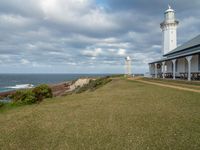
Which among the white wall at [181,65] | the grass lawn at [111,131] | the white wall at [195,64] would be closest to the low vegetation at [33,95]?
the grass lawn at [111,131]

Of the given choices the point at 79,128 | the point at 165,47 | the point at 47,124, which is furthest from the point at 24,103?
the point at 165,47

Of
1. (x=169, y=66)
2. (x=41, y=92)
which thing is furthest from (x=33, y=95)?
(x=169, y=66)

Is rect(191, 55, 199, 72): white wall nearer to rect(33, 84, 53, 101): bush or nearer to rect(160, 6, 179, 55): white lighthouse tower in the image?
rect(160, 6, 179, 55): white lighthouse tower

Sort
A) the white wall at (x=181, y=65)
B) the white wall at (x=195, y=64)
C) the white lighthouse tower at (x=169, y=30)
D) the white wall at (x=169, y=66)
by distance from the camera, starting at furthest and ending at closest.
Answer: the white lighthouse tower at (x=169, y=30)
the white wall at (x=169, y=66)
the white wall at (x=181, y=65)
the white wall at (x=195, y=64)

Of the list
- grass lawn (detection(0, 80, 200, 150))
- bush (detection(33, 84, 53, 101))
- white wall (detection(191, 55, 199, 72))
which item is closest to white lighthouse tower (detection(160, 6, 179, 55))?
white wall (detection(191, 55, 199, 72))

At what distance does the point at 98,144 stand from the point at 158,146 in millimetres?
1353

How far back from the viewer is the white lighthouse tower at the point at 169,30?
3637 centimetres

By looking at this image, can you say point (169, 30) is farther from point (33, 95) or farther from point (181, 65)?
point (33, 95)

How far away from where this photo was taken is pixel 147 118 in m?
6.60

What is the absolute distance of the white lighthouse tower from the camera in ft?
119

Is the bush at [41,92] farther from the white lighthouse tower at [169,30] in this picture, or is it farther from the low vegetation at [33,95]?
the white lighthouse tower at [169,30]

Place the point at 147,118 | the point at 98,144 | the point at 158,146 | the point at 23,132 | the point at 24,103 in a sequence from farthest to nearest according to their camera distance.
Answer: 1. the point at 24,103
2. the point at 147,118
3. the point at 23,132
4. the point at 98,144
5. the point at 158,146

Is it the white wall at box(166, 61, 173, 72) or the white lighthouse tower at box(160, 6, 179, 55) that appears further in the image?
the white lighthouse tower at box(160, 6, 179, 55)

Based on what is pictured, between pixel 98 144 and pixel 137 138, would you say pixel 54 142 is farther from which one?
pixel 137 138
